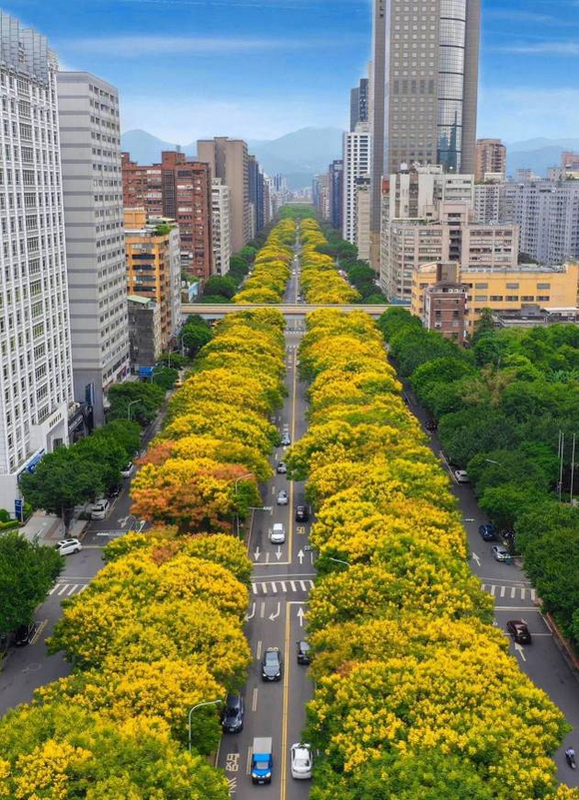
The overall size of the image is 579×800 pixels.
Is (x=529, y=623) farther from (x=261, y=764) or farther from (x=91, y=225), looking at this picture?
(x=91, y=225)

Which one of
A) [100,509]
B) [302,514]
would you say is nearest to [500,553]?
[302,514]

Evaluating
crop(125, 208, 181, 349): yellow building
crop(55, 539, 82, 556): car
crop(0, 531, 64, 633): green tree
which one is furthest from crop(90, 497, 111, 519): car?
crop(125, 208, 181, 349): yellow building

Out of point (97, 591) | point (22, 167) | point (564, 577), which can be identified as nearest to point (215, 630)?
point (97, 591)

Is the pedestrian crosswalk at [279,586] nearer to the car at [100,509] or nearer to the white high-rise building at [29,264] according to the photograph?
the car at [100,509]

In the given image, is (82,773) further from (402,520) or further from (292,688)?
(402,520)

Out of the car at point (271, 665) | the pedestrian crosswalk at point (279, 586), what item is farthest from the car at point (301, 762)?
the pedestrian crosswalk at point (279, 586)

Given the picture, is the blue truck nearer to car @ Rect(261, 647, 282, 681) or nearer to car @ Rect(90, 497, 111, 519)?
car @ Rect(261, 647, 282, 681)

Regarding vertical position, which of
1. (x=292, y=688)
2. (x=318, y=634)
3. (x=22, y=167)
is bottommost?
(x=292, y=688)
